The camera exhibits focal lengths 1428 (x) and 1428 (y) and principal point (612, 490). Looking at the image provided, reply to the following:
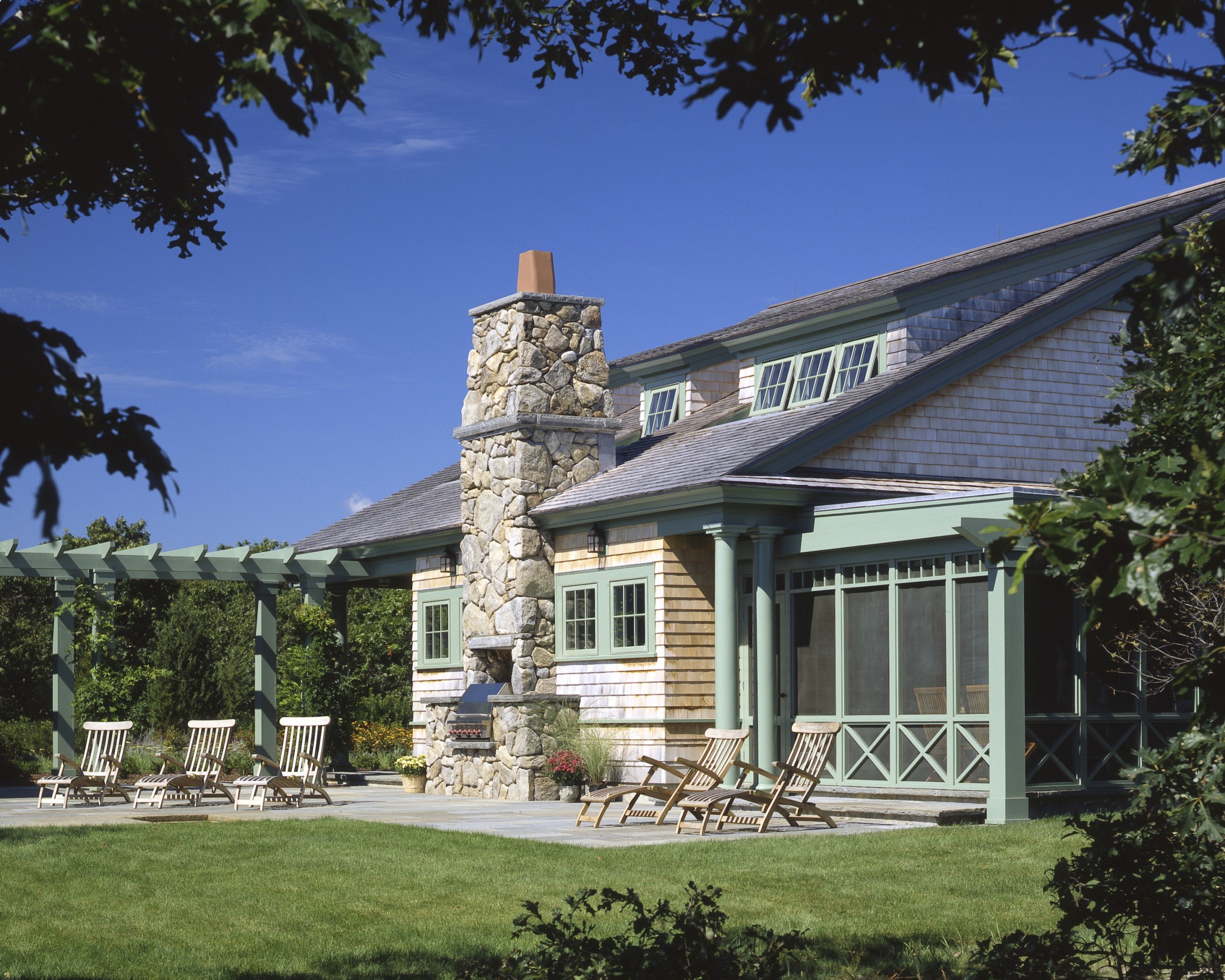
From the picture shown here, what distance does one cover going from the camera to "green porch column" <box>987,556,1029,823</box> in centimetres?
1298

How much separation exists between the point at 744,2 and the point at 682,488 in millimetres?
11531

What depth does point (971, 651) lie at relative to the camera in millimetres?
14297

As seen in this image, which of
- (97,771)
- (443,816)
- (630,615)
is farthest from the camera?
(97,771)

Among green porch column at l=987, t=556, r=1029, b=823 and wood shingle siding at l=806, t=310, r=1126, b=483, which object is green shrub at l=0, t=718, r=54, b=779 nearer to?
wood shingle siding at l=806, t=310, r=1126, b=483

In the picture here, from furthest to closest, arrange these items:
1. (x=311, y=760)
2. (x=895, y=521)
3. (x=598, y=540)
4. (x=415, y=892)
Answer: (x=598, y=540) → (x=311, y=760) → (x=895, y=521) → (x=415, y=892)

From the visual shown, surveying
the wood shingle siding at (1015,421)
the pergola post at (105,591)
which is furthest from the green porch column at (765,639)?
the pergola post at (105,591)

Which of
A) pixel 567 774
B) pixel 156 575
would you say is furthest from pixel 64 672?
pixel 567 774

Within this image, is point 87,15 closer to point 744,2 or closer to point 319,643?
point 744,2

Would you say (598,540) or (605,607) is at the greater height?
(598,540)

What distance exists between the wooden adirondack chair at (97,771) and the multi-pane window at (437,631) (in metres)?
5.10

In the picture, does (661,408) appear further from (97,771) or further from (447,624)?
(97,771)

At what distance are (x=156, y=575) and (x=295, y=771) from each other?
4558 millimetres

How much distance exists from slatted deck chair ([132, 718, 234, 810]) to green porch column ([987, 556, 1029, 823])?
8.75m

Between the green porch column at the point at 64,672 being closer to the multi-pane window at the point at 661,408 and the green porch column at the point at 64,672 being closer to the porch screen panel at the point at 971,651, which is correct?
the multi-pane window at the point at 661,408
